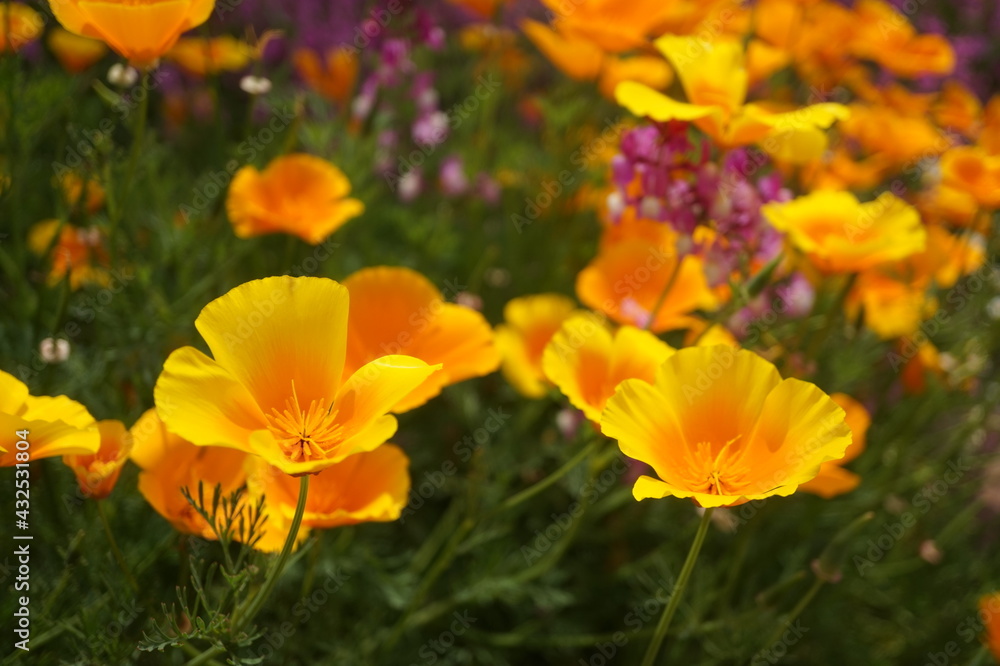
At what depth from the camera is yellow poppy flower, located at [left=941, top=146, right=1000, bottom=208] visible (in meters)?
1.38

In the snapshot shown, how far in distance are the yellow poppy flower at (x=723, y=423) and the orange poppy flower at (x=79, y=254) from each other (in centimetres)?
98

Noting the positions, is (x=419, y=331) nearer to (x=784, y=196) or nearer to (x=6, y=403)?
(x=6, y=403)

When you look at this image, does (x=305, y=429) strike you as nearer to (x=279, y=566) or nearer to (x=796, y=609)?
(x=279, y=566)

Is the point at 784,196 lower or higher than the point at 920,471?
higher

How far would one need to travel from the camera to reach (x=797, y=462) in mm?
765

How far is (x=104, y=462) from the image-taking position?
87 cm

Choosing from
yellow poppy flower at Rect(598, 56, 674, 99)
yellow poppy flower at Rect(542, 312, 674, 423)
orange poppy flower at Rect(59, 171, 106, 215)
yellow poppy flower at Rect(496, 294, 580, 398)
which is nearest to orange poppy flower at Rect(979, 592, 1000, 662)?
yellow poppy flower at Rect(542, 312, 674, 423)

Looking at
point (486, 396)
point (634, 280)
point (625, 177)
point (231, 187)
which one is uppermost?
point (625, 177)

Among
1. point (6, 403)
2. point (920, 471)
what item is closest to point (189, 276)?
point (6, 403)

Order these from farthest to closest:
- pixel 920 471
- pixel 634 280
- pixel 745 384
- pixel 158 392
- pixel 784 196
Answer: pixel 920 471 < pixel 634 280 < pixel 784 196 < pixel 745 384 < pixel 158 392

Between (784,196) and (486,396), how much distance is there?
93 centimetres

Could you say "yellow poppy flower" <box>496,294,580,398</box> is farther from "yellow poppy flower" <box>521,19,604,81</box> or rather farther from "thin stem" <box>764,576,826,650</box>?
"yellow poppy flower" <box>521,19,604,81</box>

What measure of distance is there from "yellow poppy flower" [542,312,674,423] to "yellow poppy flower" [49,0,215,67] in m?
0.58

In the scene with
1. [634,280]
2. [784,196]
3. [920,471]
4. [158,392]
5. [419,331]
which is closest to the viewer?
[158,392]
